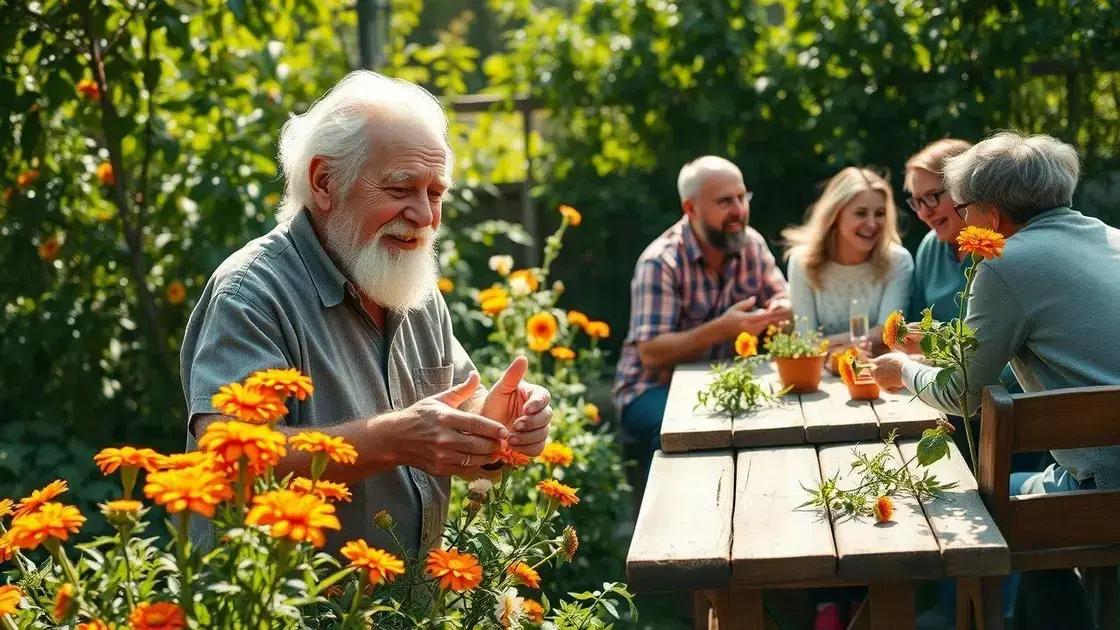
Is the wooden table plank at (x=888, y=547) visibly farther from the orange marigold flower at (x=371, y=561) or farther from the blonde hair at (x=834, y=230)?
the blonde hair at (x=834, y=230)

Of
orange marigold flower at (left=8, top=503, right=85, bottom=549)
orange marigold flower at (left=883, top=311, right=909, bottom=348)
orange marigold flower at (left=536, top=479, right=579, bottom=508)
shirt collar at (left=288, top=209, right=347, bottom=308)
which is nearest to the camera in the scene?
orange marigold flower at (left=8, top=503, right=85, bottom=549)

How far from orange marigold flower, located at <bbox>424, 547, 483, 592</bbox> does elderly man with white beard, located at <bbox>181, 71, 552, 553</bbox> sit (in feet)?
1.51

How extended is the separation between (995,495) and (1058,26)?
11.2ft

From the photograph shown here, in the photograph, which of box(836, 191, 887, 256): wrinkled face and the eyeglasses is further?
box(836, 191, 887, 256): wrinkled face

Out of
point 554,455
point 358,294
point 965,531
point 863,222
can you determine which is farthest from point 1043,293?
point 863,222

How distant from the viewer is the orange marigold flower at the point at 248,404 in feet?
5.23

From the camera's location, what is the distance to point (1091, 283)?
9.05ft

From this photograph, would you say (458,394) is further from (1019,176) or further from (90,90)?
(90,90)

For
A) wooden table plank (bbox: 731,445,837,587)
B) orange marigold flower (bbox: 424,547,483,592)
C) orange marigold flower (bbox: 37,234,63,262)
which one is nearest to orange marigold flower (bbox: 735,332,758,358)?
wooden table plank (bbox: 731,445,837,587)

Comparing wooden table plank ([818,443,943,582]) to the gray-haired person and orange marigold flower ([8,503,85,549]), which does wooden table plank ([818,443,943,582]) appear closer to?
the gray-haired person

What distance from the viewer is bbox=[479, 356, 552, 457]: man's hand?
8.02 ft

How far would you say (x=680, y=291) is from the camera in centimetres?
468

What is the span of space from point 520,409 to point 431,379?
281 mm

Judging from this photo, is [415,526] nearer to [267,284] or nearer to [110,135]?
[267,284]
